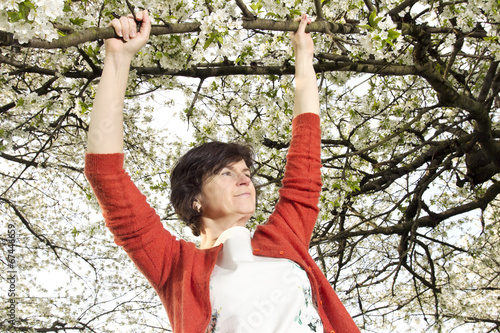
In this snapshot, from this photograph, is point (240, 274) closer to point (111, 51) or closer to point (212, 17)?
point (111, 51)

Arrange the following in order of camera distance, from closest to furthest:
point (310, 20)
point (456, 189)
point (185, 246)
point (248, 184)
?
point (185, 246)
point (248, 184)
point (310, 20)
point (456, 189)

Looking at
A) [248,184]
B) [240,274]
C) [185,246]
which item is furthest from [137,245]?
[248,184]

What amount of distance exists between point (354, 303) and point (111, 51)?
6066 mm

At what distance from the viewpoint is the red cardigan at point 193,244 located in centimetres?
172

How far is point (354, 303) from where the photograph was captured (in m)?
6.91

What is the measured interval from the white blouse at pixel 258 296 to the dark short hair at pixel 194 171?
1.07ft

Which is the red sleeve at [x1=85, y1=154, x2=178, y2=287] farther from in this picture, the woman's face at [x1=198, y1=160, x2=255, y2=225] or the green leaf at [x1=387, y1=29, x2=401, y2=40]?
the green leaf at [x1=387, y1=29, x2=401, y2=40]

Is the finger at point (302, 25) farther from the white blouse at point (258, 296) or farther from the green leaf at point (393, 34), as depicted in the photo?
the white blouse at point (258, 296)

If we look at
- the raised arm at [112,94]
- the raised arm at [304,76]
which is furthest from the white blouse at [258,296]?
the raised arm at [304,76]

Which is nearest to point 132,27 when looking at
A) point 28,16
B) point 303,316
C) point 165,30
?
point 165,30

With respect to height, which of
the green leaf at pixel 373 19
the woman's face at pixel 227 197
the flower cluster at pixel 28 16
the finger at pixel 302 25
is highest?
the green leaf at pixel 373 19

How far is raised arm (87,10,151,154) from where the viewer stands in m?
1.71

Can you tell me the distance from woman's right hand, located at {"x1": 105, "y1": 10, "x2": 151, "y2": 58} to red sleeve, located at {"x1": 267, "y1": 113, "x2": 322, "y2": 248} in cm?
88

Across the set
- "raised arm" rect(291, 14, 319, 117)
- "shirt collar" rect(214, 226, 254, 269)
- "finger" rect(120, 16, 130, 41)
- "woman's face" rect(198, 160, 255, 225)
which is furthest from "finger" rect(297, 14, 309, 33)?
"shirt collar" rect(214, 226, 254, 269)
